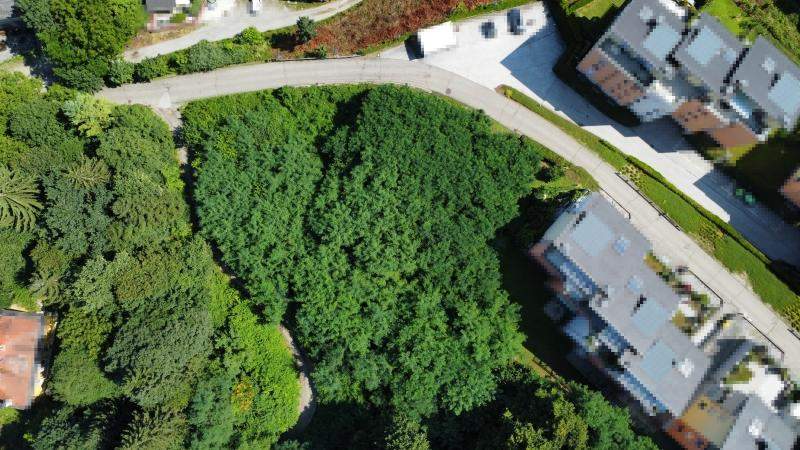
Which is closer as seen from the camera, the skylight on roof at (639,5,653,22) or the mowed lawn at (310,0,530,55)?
the skylight on roof at (639,5,653,22)

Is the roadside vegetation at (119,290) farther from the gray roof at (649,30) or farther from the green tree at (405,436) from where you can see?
the gray roof at (649,30)

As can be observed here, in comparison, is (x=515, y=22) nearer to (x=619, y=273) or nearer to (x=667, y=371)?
(x=619, y=273)

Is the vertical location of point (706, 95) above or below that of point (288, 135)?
above

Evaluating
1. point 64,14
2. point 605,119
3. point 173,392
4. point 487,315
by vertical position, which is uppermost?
point 64,14

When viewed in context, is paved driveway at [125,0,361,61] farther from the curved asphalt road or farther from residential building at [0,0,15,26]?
residential building at [0,0,15,26]

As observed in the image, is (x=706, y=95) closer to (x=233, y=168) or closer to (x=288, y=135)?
(x=288, y=135)

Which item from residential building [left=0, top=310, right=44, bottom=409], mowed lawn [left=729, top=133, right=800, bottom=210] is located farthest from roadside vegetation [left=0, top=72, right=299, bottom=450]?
mowed lawn [left=729, top=133, right=800, bottom=210]

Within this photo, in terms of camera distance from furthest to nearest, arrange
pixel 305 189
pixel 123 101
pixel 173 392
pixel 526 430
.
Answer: pixel 123 101 → pixel 305 189 → pixel 173 392 → pixel 526 430

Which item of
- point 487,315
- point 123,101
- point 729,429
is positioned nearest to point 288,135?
point 123,101
